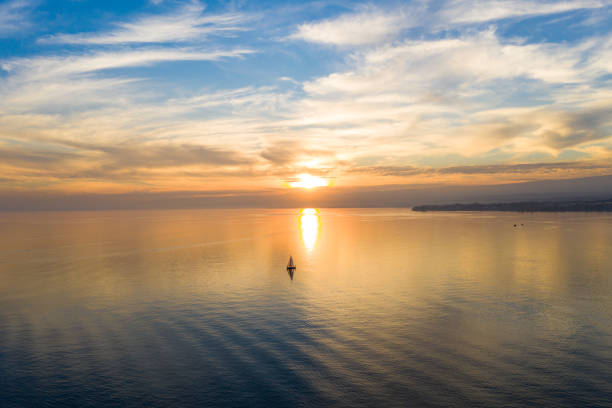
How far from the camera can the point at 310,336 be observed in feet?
116

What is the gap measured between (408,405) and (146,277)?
55.3 meters

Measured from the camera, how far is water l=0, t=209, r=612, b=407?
25.1m

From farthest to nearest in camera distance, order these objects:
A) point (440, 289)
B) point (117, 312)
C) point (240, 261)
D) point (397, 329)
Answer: point (240, 261) < point (440, 289) < point (117, 312) < point (397, 329)

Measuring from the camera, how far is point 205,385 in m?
26.0

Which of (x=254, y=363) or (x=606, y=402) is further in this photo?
(x=254, y=363)

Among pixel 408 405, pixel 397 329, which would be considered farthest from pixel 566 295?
pixel 408 405

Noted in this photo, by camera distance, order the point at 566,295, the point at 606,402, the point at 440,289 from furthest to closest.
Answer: the point at 440,289 < the point at 566,295 < the point at 606,402

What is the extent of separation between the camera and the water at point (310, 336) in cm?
2506

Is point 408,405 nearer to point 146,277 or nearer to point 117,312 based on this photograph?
point 117,312

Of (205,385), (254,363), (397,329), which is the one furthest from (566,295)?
(205,385)

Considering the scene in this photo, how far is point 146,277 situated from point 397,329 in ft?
155

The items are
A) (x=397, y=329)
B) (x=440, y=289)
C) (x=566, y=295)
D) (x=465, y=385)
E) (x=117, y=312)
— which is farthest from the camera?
(x=440, y=289)

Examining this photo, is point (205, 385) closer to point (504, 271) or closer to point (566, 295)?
point (566, 295)

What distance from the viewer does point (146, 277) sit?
67.2 m
